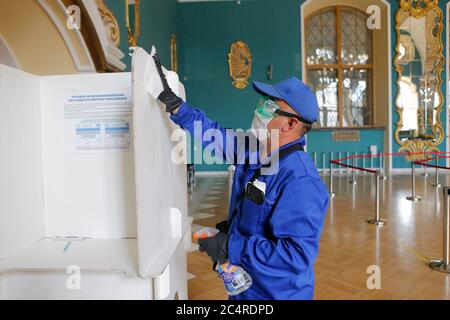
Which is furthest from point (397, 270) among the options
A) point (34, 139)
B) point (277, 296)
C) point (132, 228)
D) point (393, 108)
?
point (393, 108)

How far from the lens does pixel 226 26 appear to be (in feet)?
31.3

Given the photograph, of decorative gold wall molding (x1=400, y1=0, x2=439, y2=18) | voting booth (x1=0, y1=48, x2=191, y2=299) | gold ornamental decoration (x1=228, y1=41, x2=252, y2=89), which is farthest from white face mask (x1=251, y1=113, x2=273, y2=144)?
decorative gold wall molding (x1=400, y1=0, x2=439, y2=18)

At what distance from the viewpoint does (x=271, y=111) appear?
1353 millimetres

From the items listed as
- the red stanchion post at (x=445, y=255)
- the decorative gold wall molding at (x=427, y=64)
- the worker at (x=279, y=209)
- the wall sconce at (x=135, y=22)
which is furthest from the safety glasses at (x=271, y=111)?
the decorative gold wall molding at (x=427, y=64)

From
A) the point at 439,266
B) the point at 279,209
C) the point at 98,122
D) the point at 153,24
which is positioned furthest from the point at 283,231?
the point at 153,24

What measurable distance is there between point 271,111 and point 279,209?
373mm

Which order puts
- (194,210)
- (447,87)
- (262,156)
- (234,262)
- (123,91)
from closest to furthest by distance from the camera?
(234,262)
(262,156)
(123,91)
(194,210)
(447,87)

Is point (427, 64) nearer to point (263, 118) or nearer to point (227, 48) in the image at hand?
point (227, 48)

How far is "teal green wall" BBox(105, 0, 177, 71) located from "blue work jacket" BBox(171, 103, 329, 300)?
2922 mm

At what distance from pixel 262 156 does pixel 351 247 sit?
9.00 feet

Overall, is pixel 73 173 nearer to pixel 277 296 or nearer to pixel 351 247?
pixel 277 296

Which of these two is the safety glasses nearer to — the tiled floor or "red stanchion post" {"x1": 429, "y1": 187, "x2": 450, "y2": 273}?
the tiled floor

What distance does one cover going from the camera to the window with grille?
9.85 metres

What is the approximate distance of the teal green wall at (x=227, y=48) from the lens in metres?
9.47
